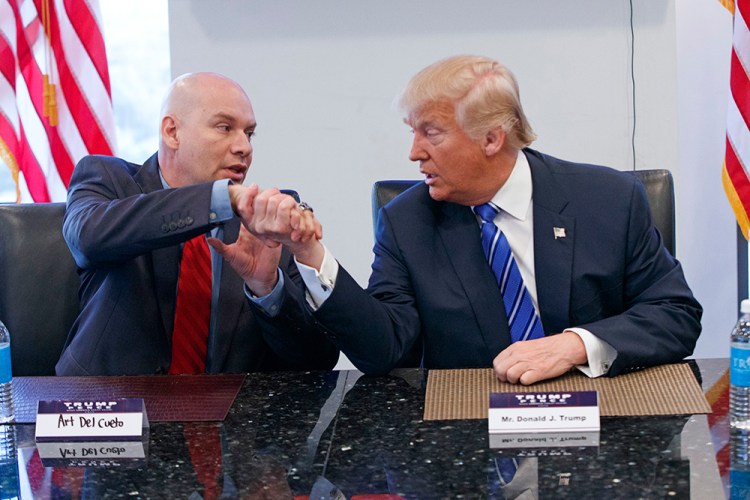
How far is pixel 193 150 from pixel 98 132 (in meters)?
1.47

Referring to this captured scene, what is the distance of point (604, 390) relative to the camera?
1.81 metres

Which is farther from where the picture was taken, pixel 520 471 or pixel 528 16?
pixel 528 16

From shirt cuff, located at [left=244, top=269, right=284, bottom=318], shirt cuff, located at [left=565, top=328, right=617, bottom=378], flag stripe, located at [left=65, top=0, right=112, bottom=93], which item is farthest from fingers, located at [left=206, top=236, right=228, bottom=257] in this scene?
flag stripe, located at [left=65, top=0, right=112, bottom=93]

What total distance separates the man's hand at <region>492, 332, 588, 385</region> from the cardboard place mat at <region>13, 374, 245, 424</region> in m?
0.53

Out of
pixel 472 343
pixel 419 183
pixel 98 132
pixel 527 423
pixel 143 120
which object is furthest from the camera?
pixel 143 120

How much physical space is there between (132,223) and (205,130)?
0.45 meters

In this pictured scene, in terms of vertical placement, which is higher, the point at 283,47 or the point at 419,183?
the point at 283,47

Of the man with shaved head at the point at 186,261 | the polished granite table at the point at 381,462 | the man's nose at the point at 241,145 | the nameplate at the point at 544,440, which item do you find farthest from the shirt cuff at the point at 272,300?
the nameplate at the point at 544,440

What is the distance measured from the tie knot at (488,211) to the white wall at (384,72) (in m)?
1.69

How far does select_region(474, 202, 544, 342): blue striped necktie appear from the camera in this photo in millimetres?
2225

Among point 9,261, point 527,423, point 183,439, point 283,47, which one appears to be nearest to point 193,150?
point 9,261

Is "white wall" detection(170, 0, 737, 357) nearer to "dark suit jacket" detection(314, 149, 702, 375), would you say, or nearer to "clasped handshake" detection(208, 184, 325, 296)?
"dark suit jacket" detection(314, 149, 702, 375)

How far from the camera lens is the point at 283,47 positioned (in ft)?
13.1

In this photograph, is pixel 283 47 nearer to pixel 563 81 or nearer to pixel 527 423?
pixel 563 81
